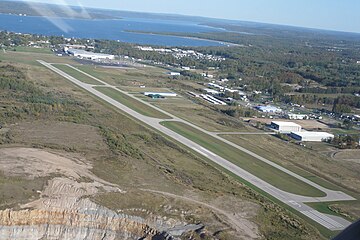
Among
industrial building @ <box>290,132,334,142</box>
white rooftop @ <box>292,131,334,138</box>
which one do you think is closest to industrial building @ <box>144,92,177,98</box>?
industrial building @ <box>290,132,334,142</box>

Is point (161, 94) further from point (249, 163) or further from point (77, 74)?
point (249, 163)

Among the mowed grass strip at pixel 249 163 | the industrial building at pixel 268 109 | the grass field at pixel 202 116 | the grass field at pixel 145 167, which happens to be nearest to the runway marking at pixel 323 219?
the grass field at pixel 145 167

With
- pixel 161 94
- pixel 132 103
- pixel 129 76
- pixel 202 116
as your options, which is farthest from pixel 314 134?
pixel 129 76

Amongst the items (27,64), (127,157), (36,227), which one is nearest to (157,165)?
(127,157)

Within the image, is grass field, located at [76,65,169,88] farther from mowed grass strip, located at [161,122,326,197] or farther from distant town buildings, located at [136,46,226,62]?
distant town buildings, located at [136,46,226,62]

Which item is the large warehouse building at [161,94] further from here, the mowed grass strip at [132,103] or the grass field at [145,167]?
the grass field at [145,167]
